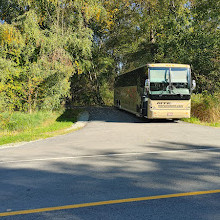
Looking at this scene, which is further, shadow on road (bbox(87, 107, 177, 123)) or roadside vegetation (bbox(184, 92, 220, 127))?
shadow on road (bbox(87, 107, 177, 123))

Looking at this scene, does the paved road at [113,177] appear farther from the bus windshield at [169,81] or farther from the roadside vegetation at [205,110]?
the roadside vegetation at [205,110]

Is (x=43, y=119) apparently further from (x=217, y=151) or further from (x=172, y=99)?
(x=217, y=151)

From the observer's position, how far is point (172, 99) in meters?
17.0

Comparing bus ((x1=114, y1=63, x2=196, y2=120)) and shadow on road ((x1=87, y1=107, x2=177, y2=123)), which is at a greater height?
bus ((x1=114, y1=63, x2=196, y2=120))

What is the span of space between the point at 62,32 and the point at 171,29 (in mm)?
10279

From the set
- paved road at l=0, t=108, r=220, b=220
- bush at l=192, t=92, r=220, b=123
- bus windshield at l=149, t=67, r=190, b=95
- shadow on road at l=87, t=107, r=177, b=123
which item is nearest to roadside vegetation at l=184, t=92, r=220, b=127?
bush at l=192, t=92, r=220, b=123

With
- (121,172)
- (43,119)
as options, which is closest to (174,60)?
(43,119)

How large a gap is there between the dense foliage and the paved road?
826cm

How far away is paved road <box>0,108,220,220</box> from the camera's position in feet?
14.3

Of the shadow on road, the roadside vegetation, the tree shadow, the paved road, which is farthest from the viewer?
the tree shadow

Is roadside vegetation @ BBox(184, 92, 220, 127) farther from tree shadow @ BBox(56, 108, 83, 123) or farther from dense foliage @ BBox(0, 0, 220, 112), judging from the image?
tree shadow @ BBox(56, 108, 83, 123)

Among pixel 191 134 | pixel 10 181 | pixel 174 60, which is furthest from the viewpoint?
pixel 174 60

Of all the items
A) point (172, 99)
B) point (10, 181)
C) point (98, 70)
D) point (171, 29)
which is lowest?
point (10, 181)

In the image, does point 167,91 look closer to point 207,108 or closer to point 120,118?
point 207,108
